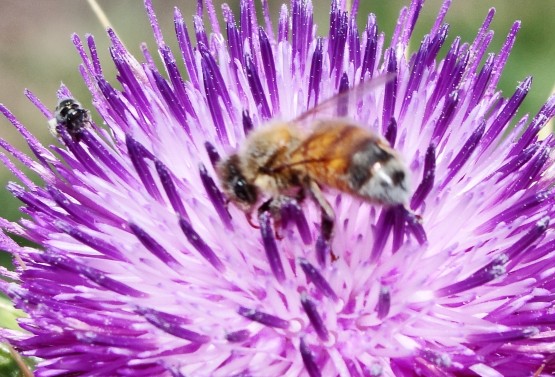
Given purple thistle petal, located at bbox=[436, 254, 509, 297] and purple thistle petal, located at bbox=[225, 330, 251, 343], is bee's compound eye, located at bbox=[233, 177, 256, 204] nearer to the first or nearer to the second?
purple thistle petal, located at bbox=[225, 330, 251, 343]

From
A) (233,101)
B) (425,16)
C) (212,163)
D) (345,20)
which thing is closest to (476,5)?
(425,16)

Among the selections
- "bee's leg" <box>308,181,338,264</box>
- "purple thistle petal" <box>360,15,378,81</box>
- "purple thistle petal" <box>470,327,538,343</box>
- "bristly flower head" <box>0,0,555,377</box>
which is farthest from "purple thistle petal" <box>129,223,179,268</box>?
"purple thistle petal" <box>360,15,378,81</box>

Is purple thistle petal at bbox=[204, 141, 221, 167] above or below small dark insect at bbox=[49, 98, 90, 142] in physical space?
below

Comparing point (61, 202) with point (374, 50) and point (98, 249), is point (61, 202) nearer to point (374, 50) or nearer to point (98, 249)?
point (98, 249)

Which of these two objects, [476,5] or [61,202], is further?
[476,5]

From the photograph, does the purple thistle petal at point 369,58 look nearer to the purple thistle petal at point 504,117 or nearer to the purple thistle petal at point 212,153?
the purple thistle petal at point 504,117

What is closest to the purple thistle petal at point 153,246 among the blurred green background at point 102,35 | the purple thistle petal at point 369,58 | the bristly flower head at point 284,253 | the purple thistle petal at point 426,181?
the bristly flower head at point 284,253

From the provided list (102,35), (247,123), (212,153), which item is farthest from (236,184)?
(102,35)

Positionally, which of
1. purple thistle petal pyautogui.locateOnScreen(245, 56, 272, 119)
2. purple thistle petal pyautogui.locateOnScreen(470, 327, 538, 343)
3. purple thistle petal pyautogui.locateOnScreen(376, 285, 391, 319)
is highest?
purple thistle petal pyautogui.locateOnScreen(245, 56, 272, 119)
